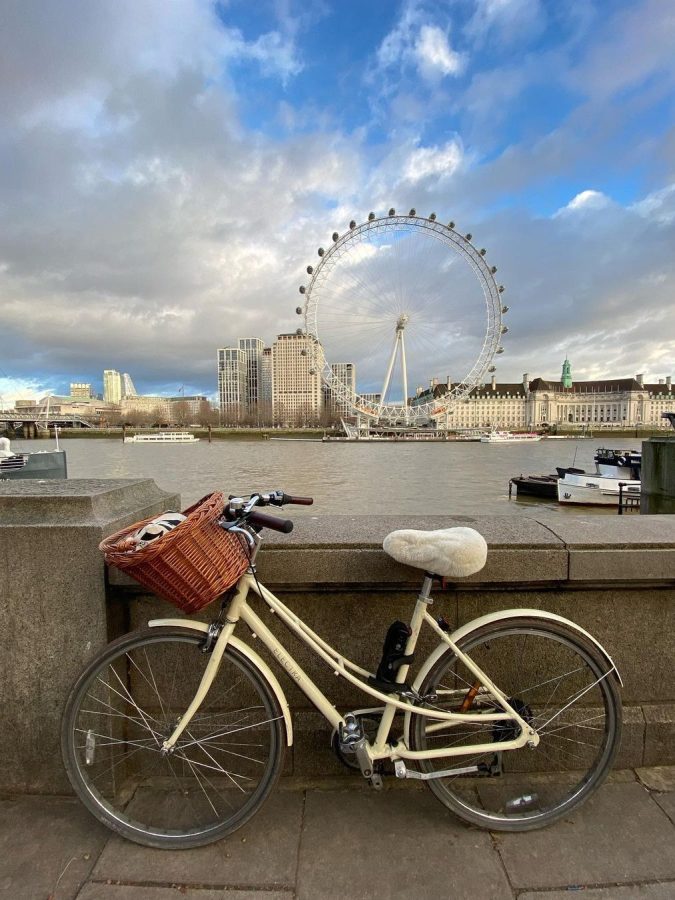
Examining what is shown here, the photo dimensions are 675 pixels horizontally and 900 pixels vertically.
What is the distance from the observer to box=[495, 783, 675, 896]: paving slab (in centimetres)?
178

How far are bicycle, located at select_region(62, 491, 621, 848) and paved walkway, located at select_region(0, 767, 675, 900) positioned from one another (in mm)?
87

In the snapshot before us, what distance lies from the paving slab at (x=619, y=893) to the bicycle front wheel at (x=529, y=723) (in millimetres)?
271

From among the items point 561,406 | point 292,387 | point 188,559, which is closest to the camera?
point 188,559

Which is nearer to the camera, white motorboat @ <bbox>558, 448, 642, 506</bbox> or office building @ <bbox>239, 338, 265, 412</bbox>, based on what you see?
white motorboat @ <bbox>558, 448, 642, 506</bbox>

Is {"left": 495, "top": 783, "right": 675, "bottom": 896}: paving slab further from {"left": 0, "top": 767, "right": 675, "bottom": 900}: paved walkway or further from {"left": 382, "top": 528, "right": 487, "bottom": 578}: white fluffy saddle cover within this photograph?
{"left": 382, "top": 528, "right": 487, "bottom": 578}: white fluffy saddle cover

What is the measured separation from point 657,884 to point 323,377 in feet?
183

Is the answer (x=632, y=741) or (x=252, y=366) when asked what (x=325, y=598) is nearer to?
(x=632, y=741)

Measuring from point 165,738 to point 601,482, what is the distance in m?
25.8

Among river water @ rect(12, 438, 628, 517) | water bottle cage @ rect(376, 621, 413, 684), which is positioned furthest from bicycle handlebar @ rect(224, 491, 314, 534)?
river water @ rect(12, 438, 628, 517)

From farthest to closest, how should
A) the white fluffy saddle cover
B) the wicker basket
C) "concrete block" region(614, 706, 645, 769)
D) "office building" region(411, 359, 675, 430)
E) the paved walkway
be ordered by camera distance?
"office building" region(411, 359, 675, 430) < "concrete block" region(614, 706, 645, 769) < the white fluffy saddle cover < the paved walkway < the wicker basket

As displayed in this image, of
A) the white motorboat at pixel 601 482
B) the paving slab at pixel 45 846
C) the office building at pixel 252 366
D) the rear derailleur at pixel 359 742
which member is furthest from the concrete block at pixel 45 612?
the office building at pixel 252 366

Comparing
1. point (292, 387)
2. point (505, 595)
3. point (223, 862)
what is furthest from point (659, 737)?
point (292, 387)

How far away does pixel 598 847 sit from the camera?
1.90m

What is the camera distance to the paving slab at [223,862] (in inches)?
70.2
